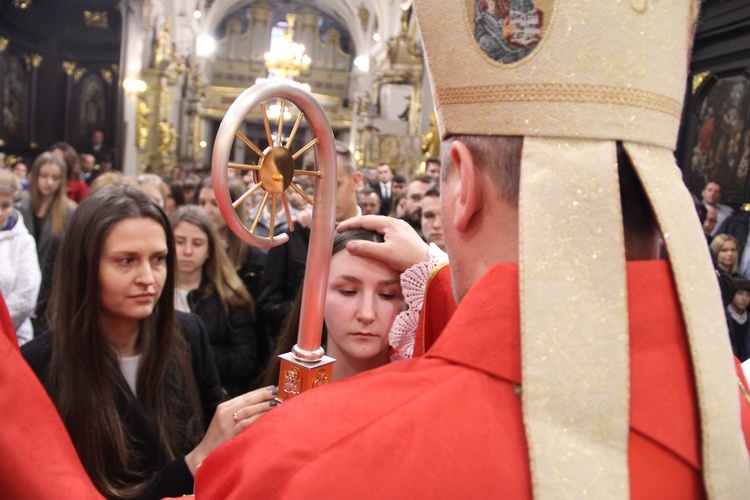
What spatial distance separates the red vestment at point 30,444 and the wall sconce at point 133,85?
59.7ft

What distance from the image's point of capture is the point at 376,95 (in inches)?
895

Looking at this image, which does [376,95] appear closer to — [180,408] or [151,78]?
[151,78]

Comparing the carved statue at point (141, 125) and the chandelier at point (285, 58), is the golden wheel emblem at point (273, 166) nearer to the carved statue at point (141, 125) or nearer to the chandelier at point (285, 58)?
the carved statue at point (141, 125)

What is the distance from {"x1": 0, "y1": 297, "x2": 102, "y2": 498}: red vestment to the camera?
1370mm

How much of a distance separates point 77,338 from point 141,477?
0.48 meters

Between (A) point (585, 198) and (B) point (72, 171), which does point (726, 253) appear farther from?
(B) point (72, 171)

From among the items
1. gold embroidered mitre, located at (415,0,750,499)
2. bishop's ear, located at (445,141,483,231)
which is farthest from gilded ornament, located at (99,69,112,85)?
bishop's ear, located at (445,141,483,231)

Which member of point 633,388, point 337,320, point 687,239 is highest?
point 687,239

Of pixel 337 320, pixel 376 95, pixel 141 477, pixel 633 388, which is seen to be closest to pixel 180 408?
pixel 141 477

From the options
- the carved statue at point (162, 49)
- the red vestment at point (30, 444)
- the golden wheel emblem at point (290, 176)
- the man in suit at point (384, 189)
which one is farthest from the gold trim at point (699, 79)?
the carved statue at point (162, 49)

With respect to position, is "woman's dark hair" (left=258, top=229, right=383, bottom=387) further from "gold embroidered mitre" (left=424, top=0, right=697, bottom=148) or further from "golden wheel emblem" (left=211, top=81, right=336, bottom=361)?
"gold embroidered mitre" (left=424, top=0, right=697, bottom=148)

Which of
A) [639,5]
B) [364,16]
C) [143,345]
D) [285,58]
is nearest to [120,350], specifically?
[143,345]

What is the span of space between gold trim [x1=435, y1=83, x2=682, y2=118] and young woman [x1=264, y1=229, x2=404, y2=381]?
39.1 inches

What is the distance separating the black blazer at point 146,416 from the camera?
1.84m
